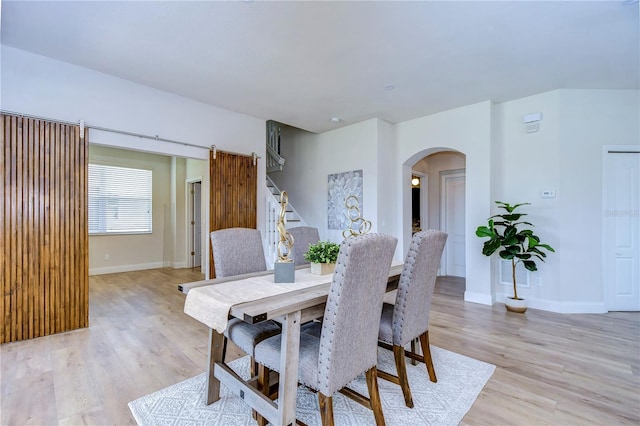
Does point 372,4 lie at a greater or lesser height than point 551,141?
greater

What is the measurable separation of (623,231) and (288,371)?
4.77m

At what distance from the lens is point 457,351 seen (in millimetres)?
2664

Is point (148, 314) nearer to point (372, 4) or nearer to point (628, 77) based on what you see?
point (372, 4)

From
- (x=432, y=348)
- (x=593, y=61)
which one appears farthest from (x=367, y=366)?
(x=593, y=61)

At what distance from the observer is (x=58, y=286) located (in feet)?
10.1

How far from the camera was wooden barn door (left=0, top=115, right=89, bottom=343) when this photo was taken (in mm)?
2818

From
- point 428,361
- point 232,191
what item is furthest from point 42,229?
point 428,361

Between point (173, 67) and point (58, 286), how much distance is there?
102 inches

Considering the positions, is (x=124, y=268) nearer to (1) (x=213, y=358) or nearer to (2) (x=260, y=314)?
(1) (x=213, y=358)

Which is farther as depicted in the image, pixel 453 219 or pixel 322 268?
pixel 453 219

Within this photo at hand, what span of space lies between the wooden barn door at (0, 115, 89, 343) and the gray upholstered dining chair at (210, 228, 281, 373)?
2.08m

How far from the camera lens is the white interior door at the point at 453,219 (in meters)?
5.87

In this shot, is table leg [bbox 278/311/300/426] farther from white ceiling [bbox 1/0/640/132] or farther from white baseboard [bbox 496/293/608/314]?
white baseboard [bbox 496/293/608/314]

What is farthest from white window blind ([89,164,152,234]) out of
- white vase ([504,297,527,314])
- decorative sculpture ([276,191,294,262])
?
A: white vase ([504,297,527,314])
